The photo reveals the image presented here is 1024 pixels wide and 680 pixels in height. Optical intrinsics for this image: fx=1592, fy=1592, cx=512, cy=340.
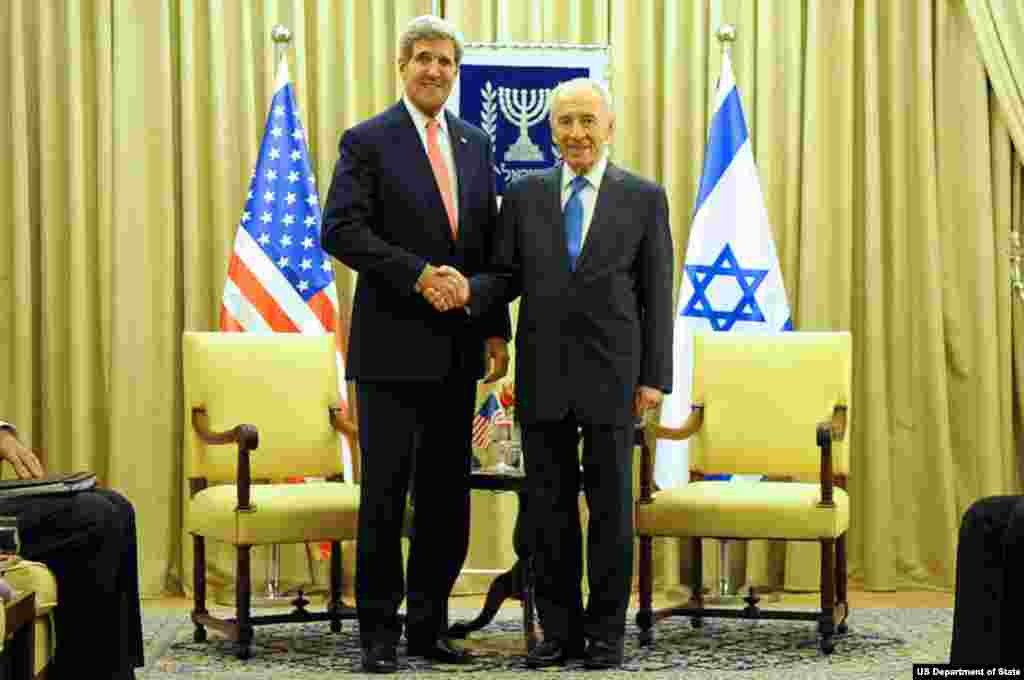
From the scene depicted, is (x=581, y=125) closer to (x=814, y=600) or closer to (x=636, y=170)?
(x=636, y=170)

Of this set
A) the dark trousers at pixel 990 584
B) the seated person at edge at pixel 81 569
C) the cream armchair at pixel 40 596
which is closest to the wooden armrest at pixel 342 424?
the seated person at edge at pixel 81 569

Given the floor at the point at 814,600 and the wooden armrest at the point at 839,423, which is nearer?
the wooden armrest at the point at 839,423

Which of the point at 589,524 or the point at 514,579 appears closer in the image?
the point at 589,524

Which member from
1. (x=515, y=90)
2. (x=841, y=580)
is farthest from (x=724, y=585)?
(x=515, y=90)

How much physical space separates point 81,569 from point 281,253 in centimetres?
273

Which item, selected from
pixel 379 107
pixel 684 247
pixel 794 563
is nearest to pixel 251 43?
pixel 379 107

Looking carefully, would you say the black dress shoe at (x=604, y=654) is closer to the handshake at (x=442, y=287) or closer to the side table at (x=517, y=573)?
the side table at (x=517, y=573)

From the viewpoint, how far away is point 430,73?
4.71m

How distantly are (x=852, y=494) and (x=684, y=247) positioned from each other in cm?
126

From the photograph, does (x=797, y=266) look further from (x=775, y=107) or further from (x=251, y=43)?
(x=251, y=43)

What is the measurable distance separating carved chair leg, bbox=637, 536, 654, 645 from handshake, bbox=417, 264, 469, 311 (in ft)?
3.66

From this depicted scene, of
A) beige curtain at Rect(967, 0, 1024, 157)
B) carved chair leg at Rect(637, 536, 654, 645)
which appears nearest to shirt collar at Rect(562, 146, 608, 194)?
carved chair leg at Rect(637, 536, 654, 645)

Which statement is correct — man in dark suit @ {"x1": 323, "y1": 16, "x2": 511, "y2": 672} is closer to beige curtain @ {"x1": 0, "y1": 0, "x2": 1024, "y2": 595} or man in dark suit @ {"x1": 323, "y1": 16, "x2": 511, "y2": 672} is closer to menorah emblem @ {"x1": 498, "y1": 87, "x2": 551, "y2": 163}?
menorah emblem @ {"x1": 498, "y1": 87, "x2": 551, "y2": 163}

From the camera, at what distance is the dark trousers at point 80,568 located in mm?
3643
